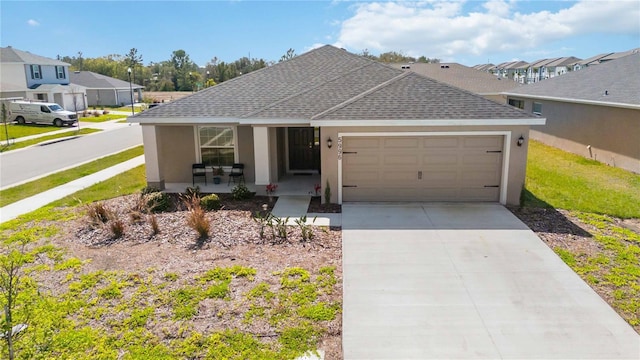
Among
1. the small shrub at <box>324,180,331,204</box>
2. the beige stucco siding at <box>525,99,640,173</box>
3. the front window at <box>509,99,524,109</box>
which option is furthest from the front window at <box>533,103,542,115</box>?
the small shrub at <box>324,180,331,204</box>

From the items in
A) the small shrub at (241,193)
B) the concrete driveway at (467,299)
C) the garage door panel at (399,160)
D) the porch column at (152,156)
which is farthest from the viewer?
the porch column at (152,156)

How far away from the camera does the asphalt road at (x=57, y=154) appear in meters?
17.8

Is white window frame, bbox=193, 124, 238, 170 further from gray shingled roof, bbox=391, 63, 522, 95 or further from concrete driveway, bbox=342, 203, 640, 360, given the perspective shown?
gray shingled roof, bbox=391, 63, 522, 95

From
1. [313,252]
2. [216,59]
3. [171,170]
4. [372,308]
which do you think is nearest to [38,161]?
[171,170]

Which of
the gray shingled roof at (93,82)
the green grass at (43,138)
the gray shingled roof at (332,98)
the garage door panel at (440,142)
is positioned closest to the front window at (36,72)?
the gray shingled roof at (93,82)

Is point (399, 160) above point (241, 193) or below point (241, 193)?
above

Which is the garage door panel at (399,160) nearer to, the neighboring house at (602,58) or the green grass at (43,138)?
the green grass at (43,138)

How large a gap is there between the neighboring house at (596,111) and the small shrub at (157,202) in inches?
635

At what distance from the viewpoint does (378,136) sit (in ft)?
39.9

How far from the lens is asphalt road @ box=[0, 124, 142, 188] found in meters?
17.8

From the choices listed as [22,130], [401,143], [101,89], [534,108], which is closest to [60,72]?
[101,89]

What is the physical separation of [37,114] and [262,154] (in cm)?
2808

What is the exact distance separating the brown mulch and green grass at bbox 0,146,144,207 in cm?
440

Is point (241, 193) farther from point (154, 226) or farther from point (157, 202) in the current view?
point (154, 226)
